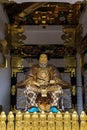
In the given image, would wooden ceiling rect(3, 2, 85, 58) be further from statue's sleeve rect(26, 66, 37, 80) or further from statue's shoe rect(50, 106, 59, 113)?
statue's shoe rect(50, 106, 59, 113)

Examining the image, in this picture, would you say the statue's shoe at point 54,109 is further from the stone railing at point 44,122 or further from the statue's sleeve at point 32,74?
the stone railing at point 44,122

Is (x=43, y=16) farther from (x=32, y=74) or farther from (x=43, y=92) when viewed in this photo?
(x=43, y=92)

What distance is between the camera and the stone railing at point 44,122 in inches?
135

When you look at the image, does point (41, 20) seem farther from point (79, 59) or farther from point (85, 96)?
point (85, 96)

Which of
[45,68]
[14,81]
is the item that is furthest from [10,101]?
[45,68]

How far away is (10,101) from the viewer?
6215mm

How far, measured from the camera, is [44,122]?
11.3ft

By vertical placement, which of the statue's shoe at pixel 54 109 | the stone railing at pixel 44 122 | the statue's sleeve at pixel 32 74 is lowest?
the statue's shoe at pixel 54 109

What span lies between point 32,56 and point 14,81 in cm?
59

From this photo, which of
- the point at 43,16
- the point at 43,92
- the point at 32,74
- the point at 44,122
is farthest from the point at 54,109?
the point at 43,16

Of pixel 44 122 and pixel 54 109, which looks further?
pixel 54 109

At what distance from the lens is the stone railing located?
3.44m

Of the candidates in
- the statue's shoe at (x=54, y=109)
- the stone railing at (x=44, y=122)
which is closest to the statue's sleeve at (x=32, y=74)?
the statue's shoe at (x=54, y=109)

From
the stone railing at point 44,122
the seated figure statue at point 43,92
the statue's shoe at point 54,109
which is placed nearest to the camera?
the stone railing at point 44,122
